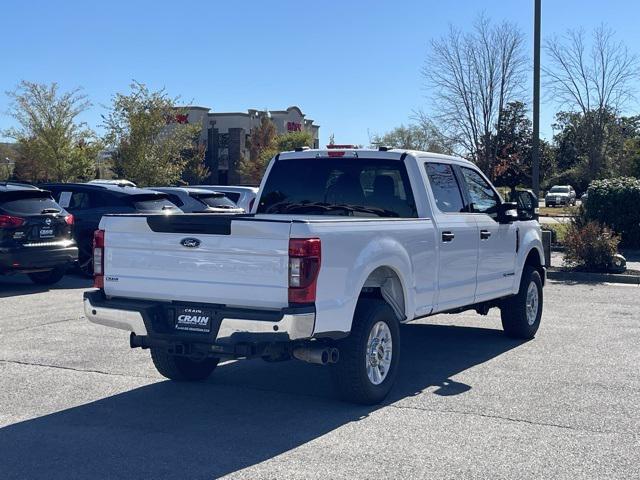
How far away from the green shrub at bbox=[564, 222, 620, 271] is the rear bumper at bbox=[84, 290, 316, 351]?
1196cm

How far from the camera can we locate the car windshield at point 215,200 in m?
17.9

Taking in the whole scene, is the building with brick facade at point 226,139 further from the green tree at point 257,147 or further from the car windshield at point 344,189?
the car windshield at point 344,189

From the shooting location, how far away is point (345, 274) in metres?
6.37

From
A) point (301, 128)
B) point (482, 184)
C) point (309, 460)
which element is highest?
point (301, 128)

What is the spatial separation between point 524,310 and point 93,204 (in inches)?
349

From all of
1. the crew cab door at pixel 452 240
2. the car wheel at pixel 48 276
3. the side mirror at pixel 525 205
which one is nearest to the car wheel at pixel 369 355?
the crew cab door at pixel 452 240

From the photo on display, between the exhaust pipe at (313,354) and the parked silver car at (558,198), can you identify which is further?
the parked silver car at (558,198)

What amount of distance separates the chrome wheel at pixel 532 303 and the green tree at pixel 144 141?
87.3 ft

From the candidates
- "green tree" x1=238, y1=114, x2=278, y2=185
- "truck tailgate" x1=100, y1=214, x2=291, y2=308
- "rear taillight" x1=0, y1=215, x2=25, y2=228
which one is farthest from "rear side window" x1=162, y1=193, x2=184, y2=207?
"green tree" x1=238, y1=114, x2=278, y2=185

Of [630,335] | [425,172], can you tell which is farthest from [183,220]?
[630,335]

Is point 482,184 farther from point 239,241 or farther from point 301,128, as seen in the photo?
point 301,128

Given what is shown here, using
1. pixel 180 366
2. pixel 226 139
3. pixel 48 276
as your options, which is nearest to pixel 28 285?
pixel 48 276

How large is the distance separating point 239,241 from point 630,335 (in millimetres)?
6134

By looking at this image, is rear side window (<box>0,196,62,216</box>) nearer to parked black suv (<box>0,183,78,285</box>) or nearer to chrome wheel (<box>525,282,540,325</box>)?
parked black suv (<box>0,183,78,285</box>)
